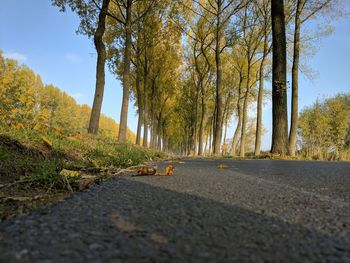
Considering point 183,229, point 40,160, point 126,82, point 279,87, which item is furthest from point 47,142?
point 126,82

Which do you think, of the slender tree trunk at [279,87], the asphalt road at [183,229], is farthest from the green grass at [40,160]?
the slender tree trunk at [279,87]

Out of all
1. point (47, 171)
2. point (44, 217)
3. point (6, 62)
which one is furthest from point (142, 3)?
point (6, 62)

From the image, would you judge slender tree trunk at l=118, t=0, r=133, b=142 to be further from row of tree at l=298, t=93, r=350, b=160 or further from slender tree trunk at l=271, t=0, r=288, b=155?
row of tree at l=298, t=93, r=350, b=160

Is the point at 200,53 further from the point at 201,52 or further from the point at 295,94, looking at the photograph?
the point at 295,94

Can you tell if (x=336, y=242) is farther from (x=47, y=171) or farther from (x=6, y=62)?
(x=6, y=62)

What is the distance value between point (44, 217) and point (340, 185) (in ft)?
8.24

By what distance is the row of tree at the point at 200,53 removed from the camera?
12652 mm

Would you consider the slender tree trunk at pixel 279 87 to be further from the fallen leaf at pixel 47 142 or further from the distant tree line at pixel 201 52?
the fallen leaf at pixel 47 142

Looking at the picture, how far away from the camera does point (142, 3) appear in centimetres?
2103

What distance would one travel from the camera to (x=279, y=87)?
34.0ft

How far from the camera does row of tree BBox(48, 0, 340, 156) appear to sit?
12652 millimetres

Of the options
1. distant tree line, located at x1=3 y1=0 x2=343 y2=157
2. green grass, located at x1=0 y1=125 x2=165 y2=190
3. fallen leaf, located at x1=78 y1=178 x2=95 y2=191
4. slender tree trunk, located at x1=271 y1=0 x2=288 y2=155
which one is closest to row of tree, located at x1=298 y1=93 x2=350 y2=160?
distant tree line, located at x1=3 y1=0 x2=343 y2=157

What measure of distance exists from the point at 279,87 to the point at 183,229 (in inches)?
387

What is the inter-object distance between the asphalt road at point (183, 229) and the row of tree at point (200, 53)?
8.76 meters
